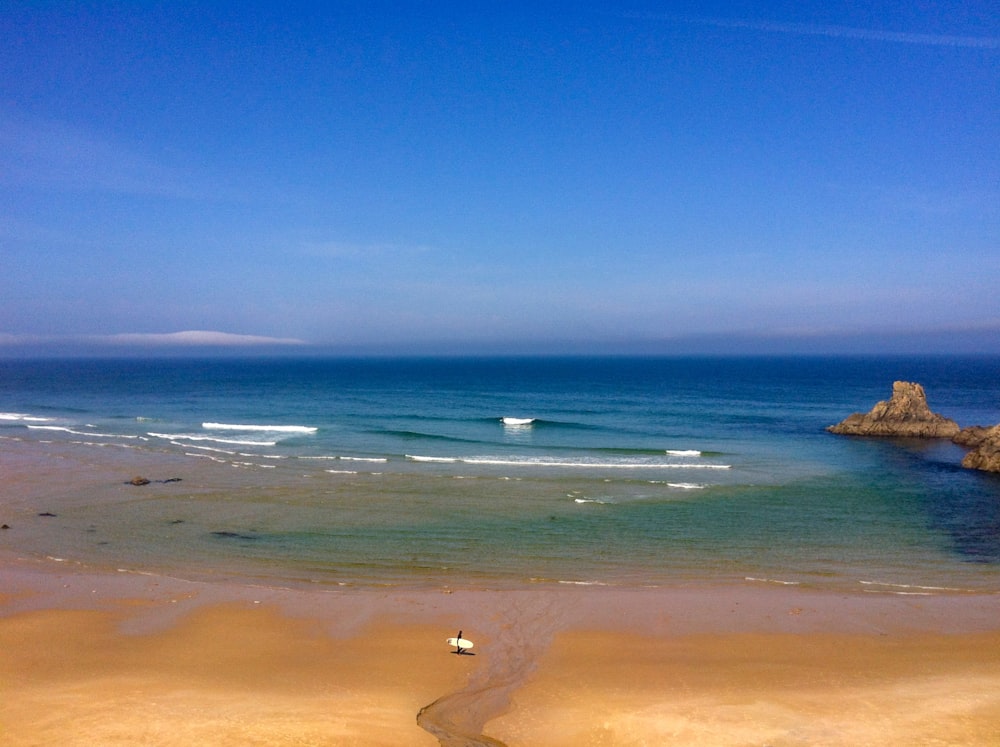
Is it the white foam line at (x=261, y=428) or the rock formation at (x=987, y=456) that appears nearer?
the rock formation at (x=987, y=456)

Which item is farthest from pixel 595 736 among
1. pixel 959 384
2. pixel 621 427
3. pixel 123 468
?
pixel 959 384

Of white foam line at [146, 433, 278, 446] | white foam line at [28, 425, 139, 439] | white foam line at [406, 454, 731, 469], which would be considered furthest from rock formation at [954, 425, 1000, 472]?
white foam line at [28, 425, 139, 439]

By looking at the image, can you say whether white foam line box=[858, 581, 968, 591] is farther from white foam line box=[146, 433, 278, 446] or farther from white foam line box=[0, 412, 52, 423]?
white foam line box=[0, 412, 52, 423]

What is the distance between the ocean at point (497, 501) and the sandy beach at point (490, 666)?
1945 mm

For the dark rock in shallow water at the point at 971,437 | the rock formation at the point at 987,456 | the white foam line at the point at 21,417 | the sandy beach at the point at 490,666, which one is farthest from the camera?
the white foam line at the point at 21,417

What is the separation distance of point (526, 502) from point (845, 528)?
39.5 ft

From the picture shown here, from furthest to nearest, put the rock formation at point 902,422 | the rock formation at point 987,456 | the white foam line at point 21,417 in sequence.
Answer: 1. the white foam line at point 21,417
2. the rock formation at point 902,422
3. the rock formation at point 987,456

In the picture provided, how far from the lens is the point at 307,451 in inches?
1575

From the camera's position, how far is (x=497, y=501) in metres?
28.3

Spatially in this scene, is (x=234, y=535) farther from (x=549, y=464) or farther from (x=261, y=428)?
(x=261, y=428)

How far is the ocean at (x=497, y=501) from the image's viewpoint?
20.6 m

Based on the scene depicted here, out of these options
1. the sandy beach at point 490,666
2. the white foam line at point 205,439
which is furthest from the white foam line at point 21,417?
the sandy beach at point 490,666

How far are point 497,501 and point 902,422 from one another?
34.8 metres

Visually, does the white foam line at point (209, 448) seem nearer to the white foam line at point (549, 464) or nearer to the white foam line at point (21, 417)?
the white foam line at point (549, 464)
